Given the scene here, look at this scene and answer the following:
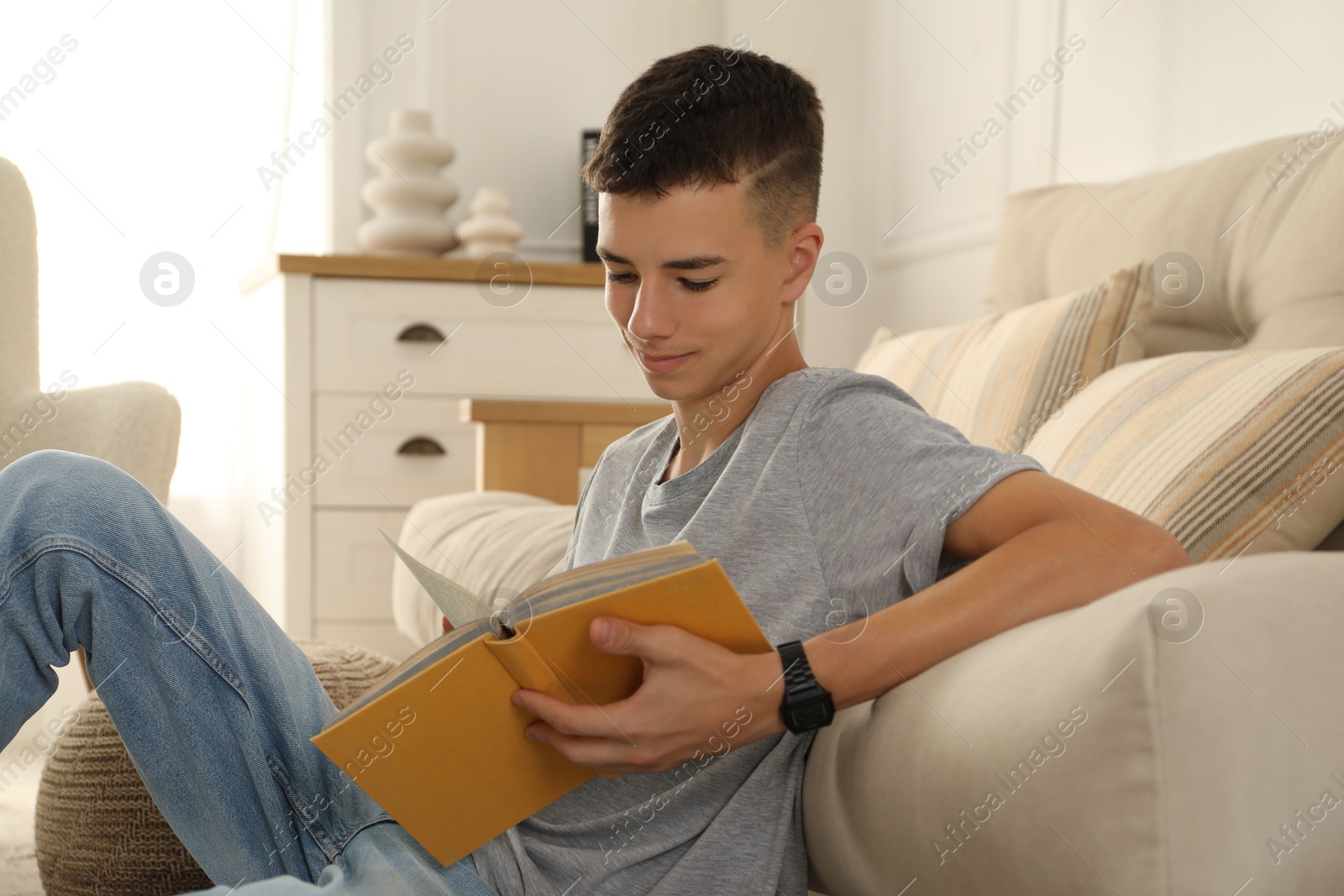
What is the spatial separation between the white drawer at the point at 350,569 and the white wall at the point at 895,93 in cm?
87

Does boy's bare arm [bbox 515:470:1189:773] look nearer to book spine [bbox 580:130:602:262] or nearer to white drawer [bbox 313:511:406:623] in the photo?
white drawer [bbox 313:511:406:623]

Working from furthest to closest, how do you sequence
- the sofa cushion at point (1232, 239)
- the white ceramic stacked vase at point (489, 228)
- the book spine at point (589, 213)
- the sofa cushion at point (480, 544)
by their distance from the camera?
the book spine at point (589, 213) → the white ceramic stacked vase at point (489, 228) → the sofa cushion at point (480, 544) → the sofa cushion at point (1232, 239)

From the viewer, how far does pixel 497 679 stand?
61cm

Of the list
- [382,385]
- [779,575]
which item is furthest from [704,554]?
[382,385]

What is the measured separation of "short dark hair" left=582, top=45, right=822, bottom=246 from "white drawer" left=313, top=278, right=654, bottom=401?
4.91ft

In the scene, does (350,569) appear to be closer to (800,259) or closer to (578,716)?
(800,259)

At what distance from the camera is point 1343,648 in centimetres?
48

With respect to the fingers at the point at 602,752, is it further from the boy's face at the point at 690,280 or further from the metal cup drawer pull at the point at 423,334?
the metal cup drawer pull at the point at 423,334

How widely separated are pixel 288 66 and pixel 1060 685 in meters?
2.70

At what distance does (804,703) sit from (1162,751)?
8.0 inches

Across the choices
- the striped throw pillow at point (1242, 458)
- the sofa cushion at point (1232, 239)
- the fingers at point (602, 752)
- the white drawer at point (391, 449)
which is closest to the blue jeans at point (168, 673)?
the fingers at point (602, 752)

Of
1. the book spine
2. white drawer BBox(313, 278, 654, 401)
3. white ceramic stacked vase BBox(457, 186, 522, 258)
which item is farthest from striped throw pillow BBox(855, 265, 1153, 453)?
the book spine

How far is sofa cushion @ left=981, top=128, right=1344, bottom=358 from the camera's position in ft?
3.05

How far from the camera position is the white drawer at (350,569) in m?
2.29
